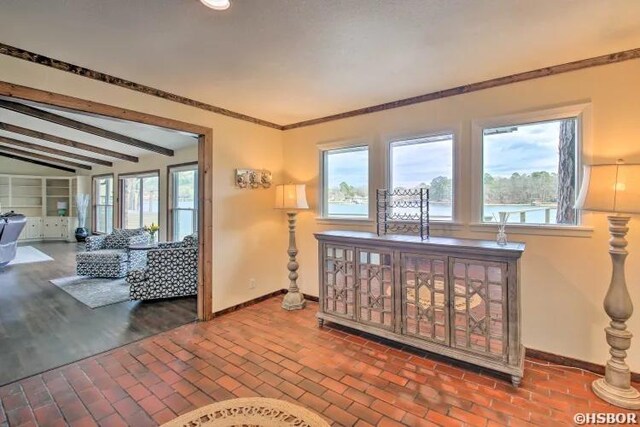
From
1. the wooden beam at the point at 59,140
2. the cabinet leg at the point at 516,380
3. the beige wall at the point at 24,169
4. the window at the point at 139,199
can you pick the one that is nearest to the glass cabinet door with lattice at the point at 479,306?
the cabinet leg at the point at 516,380

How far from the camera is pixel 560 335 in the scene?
2609 mm

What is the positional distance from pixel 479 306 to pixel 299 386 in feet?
5.03

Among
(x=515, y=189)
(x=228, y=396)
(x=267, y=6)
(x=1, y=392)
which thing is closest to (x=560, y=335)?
(x=515, y=189)

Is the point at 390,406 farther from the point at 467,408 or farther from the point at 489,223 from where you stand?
the point at 489,223

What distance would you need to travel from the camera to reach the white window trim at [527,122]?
8.13ft

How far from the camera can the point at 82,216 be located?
9789mm

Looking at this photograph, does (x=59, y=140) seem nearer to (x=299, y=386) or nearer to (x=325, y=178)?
(x=325, y=178)

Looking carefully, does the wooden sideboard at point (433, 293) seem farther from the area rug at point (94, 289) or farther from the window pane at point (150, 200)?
the window pane at point (150, 200)

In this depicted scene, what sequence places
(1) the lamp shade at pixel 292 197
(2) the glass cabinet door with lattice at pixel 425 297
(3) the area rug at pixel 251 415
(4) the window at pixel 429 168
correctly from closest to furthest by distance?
(3) the area rug at pixel 251 415 < (2) the glass cabinet door with lattice at pixel 425 297 < (4) the window at pixel 429 168 < (1) the lamp shade at pixel 292 197

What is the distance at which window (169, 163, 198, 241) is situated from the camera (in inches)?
251

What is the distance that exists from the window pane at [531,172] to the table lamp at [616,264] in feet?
1.49

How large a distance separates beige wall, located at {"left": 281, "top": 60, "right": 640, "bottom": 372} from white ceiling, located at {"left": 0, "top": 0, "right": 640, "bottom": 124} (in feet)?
0.73

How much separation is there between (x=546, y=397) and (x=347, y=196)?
106 inches

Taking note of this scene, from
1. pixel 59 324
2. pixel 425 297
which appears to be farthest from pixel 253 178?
pixel 59 324
